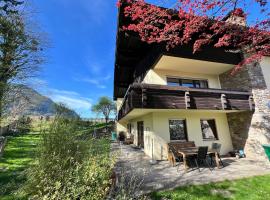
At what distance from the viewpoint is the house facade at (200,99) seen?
23.1 ft

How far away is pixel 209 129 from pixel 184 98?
12.7ft

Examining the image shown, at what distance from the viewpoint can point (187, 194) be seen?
4.19 m

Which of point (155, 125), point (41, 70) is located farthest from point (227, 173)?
point (41, 70)

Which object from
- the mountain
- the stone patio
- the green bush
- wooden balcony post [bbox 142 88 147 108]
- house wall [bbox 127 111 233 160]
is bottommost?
the stone patio

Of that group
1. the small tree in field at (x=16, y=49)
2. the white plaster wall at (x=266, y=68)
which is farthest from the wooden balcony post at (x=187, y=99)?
the small tree in field at (x=16, y=49)

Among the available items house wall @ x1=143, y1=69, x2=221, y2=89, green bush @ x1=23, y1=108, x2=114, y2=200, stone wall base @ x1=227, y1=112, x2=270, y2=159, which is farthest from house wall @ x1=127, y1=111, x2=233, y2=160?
green bush @ x1=23, y1=108, x2=114, y2=200

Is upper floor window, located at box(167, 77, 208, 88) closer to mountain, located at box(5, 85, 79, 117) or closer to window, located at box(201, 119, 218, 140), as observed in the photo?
window, located at box(201, 119, 218, 140)

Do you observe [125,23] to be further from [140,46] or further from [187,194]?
[187,194]

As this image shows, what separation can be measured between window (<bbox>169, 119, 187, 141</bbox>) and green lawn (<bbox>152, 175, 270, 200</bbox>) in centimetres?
375

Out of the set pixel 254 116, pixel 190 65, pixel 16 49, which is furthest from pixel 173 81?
pixel 16 49

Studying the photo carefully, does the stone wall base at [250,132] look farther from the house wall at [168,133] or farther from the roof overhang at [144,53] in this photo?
the roof overhang at [144,53]

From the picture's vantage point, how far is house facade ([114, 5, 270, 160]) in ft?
23.1

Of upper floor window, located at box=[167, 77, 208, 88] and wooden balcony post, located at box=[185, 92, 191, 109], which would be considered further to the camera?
upper floor window, located at box=[167, 77, 208, 88]

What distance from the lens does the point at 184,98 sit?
712 cm
